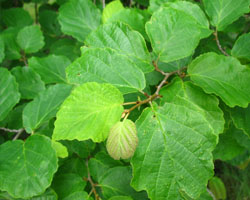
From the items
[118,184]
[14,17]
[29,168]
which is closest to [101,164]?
[118,184]

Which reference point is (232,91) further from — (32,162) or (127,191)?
(32,162)

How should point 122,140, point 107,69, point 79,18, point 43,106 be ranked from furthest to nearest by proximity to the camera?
1. point 79,18
2. point 43,106
3. point 107,69
4. point 122,140

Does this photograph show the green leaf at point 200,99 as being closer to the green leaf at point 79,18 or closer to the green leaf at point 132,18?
the green leaf at point 132,18

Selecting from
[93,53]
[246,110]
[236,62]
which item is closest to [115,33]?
[93,53]

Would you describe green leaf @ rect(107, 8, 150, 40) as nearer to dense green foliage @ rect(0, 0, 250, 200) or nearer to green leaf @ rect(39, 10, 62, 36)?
dense green foliage @ rect(0, 0, 250, 200)

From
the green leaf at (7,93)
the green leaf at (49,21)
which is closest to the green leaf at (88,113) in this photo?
the green leaf at (7,93)

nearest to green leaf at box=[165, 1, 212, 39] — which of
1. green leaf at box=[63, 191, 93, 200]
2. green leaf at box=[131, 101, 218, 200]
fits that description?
green leaf at box=[131, 101, 218, 200]

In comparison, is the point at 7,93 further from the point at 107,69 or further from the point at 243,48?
the point at 243,48
